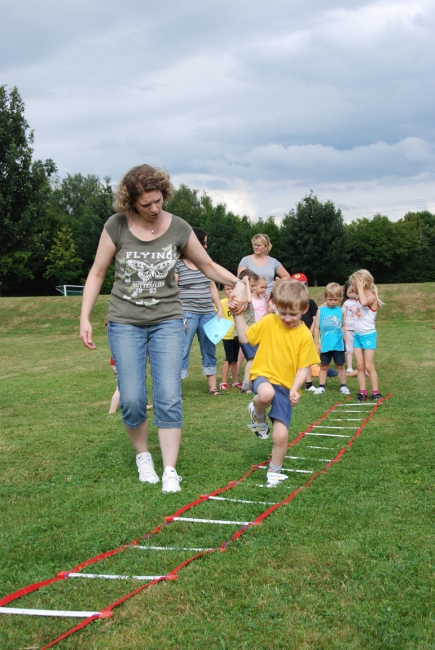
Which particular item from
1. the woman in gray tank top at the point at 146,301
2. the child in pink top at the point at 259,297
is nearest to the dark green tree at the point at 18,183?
the child in pink top at the point at 259,297

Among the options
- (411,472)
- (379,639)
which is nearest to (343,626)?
(379,639)

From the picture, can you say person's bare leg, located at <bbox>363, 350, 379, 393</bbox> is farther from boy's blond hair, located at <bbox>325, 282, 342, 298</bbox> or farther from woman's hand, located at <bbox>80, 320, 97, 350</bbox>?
woman's hand, located at <bbox>80, 320, 97, 350</bbox>

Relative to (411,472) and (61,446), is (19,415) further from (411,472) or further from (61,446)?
(411,472)

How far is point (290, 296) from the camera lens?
4.86 m

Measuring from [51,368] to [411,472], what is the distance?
1048 cm

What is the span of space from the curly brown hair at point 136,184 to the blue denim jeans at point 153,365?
86 centimetres

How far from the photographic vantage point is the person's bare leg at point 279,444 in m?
4.70

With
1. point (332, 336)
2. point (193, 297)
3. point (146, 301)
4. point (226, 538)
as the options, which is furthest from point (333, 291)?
point (226, 538)

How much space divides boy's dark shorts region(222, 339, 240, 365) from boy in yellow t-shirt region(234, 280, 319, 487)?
482 centimetres

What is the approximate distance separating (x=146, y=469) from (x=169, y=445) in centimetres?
27

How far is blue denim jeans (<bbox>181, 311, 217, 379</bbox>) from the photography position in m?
8.82

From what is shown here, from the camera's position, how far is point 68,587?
9.92 feet

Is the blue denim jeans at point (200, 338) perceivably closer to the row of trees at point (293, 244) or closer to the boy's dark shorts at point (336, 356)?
the boy's dark shorts at point (336, 356)

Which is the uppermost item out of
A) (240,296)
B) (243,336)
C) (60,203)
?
A: (60,203)
